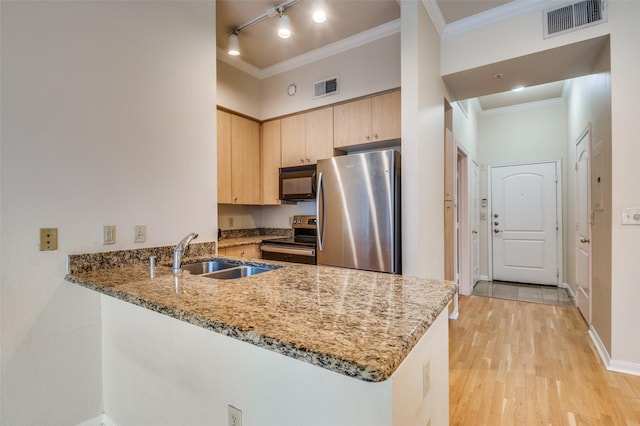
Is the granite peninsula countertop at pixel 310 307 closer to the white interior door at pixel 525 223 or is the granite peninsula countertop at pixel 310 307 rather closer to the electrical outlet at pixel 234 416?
the electrical outlet at pixel 234 416

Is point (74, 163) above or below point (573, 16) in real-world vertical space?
below

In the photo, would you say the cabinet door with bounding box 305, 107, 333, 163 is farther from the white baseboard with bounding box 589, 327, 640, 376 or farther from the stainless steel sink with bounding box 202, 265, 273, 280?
the white baseboard with bounding box 589, 327, 640, 376

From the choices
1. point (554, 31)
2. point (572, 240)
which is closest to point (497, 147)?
point (572, 240)

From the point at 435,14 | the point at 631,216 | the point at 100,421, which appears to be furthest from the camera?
the point at 435,14

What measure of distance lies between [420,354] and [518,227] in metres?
5.12

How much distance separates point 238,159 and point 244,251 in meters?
1.10

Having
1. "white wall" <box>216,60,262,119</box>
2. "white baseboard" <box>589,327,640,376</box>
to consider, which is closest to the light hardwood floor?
"white baseboard" <box>589,327,640,376</box>

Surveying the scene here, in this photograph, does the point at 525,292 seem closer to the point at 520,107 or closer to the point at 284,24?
the point at 520,107

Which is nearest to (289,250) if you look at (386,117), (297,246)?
(297,246)

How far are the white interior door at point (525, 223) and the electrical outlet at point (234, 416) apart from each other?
542 centimetres

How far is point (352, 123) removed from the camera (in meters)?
3.25

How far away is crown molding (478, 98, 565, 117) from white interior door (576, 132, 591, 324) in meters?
1.48

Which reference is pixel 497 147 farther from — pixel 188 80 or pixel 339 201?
pixel 188 80

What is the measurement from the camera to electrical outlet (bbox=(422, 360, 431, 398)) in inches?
40.3
